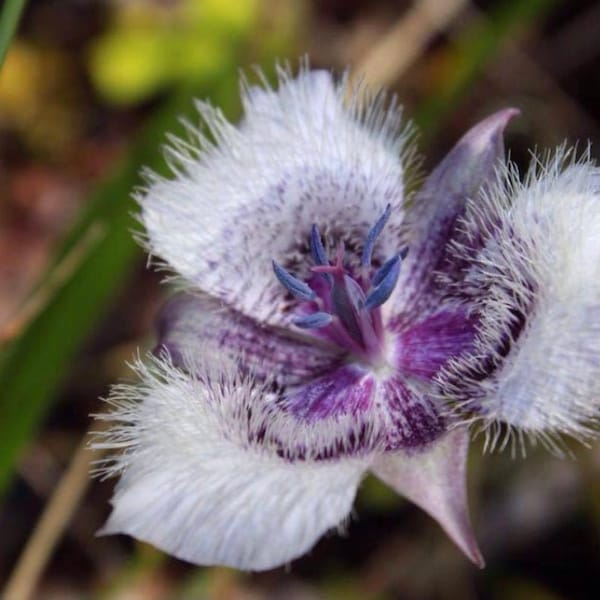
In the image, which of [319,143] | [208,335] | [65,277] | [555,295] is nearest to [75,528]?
[65,277]

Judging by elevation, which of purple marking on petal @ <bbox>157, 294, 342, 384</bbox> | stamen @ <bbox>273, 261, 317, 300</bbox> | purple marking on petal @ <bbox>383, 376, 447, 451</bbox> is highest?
stamen @ <bbox>273, 261, 317, 300</bbox>

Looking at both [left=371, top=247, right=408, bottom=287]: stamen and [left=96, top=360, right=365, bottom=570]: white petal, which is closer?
[left=96, top=360, right=365, bottom=570]: white petal

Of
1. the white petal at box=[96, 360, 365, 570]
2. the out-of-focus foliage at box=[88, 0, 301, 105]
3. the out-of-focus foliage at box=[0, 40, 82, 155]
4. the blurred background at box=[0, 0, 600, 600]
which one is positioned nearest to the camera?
the white petal at box=[96, 360, 365, 570]

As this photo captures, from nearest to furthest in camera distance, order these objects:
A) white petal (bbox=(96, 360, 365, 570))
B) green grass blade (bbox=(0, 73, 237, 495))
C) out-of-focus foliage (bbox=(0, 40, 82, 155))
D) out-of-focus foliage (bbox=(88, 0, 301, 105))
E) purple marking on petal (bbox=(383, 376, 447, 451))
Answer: white petal (bbox=(96, 360, 365, 570))
purple marking on petal (bbox=(383, 376, 447, 451))
green grass blade (bbox=(0, 73, 237, 495))
out-of-focus foliage (bbox=(88, 0, 301, 105))
out-of-focus foliage (bbox=(0, 40, 82, 155))

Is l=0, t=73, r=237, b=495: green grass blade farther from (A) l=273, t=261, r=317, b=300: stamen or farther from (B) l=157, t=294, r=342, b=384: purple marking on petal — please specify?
(A) l=273, t=261, r=317, b=300: stamen

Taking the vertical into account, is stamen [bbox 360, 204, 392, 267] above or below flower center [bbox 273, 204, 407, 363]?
above

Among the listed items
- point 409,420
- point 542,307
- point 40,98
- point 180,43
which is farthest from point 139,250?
point 542,307

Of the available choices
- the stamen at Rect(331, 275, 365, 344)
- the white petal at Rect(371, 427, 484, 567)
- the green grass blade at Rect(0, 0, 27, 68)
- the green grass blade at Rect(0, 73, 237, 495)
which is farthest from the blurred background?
the white petal at Rect(371, 427, 484, 567)
